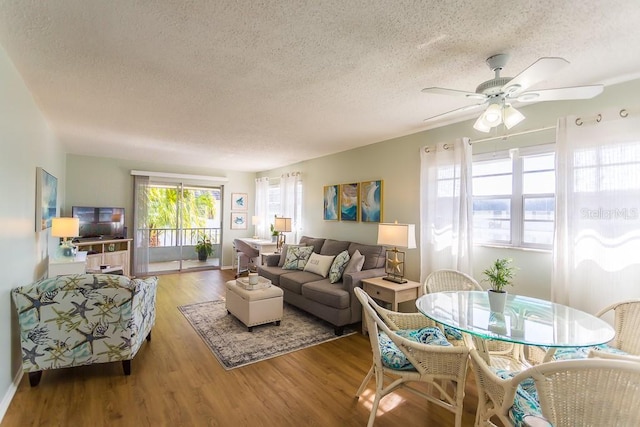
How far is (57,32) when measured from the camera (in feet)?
5.92

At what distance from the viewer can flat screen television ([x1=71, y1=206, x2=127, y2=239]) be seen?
5.54 metres

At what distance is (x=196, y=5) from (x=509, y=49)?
74.1 inches

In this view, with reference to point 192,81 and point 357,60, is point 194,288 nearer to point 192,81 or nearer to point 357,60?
point 192,81

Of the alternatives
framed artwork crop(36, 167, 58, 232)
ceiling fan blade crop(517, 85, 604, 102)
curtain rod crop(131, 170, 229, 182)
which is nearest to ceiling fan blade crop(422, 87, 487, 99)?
ceiling fan blade crop(517, 85, 604, 102)

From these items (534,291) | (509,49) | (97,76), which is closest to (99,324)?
(97,76)

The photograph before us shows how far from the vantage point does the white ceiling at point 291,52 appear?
5.15 ft

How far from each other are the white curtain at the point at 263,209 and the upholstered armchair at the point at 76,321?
4.70 m

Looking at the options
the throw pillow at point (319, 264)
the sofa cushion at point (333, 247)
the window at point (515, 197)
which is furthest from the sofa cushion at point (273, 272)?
the window at point (515, 197)

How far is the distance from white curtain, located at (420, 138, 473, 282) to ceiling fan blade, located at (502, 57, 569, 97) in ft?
4.59

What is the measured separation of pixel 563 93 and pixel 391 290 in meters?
2.20

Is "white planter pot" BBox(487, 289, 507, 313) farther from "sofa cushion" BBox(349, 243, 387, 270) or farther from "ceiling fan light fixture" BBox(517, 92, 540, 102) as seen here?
"sofa cushion" BBox(349, 243, 387, 270)

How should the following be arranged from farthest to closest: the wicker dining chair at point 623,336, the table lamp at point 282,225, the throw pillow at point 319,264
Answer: the table lamp at point 282,225 → the throw pillow at point 319,264 → the wicker dining chair at point 623,336

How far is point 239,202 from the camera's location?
7.61m

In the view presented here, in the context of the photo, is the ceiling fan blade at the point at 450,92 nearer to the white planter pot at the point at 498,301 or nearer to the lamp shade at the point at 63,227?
the white planter pot at the point at 498,301
